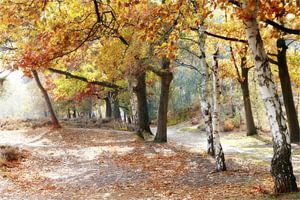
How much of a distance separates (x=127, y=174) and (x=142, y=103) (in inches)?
382

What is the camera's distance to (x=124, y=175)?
1246cm

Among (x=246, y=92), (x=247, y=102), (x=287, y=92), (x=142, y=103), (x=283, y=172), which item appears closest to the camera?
(x=283, y=172)

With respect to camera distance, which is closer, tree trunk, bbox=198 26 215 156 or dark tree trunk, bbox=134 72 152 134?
tree trunk, bbox=198 26 215 156

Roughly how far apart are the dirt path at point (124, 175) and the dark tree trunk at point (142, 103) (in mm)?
2560

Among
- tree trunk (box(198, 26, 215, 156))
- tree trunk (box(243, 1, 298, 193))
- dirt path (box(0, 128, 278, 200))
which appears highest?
tree trunk (box(198, 26, 215, 156))

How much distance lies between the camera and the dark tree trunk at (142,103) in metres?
21.9

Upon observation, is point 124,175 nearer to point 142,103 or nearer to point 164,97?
point 164,97

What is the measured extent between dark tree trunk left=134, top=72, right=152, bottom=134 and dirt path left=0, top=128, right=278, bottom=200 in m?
2.56

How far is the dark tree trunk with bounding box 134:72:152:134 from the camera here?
71.9 feet

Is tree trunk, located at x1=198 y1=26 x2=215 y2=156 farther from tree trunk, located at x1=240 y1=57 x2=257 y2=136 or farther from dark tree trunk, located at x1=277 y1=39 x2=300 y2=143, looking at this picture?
tree trunk, located at x1=240 y1=57 x2=257 y2=136

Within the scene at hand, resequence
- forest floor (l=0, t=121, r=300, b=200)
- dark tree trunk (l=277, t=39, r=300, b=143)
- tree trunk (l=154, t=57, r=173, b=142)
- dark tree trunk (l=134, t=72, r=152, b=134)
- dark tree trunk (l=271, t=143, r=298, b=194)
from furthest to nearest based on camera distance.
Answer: dark tree trunk (l=134, t=72, r=152, b=134) → tree trunk (l=154, t=57, r=173, b=142) → dark tree trunk (l=277, t=39, r=300, b=143) → forest floor (l=0, t=121, r=300, b=200) → dark tree trunk (l=271, t=143, r=298, b=194)

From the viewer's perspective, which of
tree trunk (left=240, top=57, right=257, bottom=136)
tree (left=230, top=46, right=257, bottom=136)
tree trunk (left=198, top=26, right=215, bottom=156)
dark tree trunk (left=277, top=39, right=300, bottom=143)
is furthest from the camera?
tree trunk (left=240, top=57, right=257, bottom=136)

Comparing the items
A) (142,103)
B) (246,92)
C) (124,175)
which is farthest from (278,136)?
(246,92)

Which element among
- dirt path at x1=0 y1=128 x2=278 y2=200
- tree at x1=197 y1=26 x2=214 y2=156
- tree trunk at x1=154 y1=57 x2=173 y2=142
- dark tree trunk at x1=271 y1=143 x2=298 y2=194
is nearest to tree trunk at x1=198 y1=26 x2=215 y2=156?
tree at x1=197 y1=26 x2=214 y2=156
